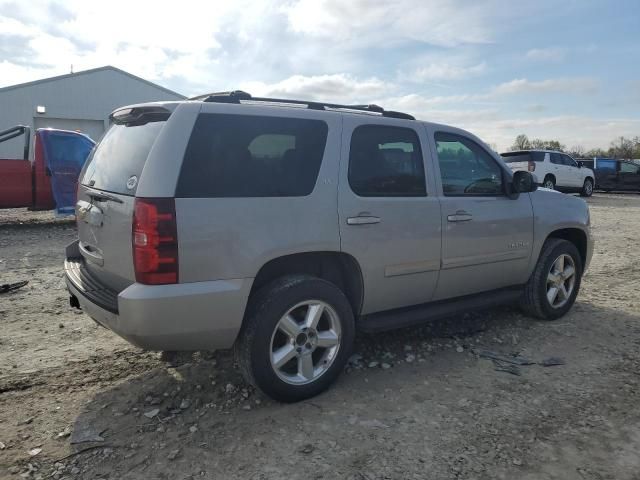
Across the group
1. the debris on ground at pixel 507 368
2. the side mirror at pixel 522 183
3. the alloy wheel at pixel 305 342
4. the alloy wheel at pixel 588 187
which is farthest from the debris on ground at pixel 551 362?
the alloy wheel at pixel 588 187

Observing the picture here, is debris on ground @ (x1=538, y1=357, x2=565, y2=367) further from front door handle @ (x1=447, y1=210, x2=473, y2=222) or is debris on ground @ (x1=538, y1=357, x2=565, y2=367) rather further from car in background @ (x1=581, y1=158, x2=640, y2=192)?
car in background @ (x1=581, y1=158, x2=640, y2=192)

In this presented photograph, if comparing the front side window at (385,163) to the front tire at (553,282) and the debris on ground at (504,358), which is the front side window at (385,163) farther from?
the front tire at (553,282)

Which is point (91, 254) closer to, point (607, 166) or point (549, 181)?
point (549, 181)

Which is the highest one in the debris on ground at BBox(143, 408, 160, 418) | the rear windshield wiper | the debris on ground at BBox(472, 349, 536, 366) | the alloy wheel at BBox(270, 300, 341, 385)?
the rear windshield wiper

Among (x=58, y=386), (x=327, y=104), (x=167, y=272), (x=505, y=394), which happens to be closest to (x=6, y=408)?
(x=58, y=386)

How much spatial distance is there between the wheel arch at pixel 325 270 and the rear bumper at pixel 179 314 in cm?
26

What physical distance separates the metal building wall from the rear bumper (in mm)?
24495

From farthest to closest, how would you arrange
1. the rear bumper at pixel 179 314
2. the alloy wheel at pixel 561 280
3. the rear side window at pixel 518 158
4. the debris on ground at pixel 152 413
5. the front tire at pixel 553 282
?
the rear side window at pixel 518 158 → the alloy wheel at pixel 561 280 → the front tire at pixel 553 282 → the debris on ground at pixel 152 413 → the rear bumper at pixel 179 314

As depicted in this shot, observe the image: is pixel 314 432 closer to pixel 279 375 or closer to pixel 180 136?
pixel 279 375

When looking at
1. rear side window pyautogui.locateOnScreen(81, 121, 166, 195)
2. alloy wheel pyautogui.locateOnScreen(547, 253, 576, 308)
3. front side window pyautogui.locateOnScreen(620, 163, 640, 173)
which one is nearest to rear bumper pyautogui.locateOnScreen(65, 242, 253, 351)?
rear side window pyautogui.locateOnScreen(81, 121, 166, 195)

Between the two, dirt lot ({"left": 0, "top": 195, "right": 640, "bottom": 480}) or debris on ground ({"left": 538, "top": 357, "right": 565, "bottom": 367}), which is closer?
dirt lot ({"left": 0, "top": 195, "right": 640, "bottom": 480})

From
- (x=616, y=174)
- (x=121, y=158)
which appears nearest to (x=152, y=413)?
(x=121, y=158)

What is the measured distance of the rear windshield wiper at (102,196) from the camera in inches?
118

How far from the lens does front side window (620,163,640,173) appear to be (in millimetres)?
23250
